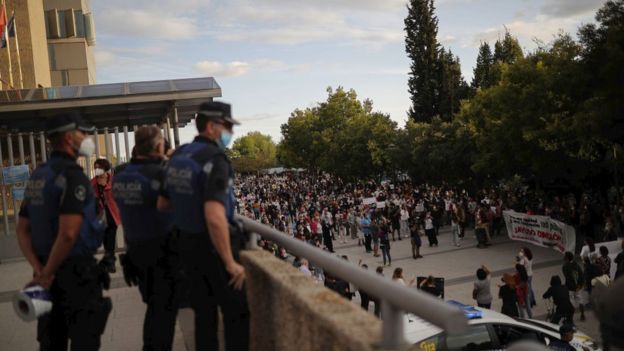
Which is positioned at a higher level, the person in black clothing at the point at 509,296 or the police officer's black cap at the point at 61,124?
the police officer's black cap at the point at 61,124

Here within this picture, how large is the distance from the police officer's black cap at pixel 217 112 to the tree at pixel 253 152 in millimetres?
138699

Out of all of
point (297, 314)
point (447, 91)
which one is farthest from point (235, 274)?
point (447, 91)

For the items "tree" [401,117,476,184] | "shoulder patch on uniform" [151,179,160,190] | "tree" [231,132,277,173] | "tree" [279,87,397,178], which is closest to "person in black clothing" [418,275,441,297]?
"shoulder patch on uniform" [151,179,160,190]

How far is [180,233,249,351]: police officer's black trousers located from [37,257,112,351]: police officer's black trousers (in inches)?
20.8

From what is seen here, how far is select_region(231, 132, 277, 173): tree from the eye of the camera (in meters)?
144

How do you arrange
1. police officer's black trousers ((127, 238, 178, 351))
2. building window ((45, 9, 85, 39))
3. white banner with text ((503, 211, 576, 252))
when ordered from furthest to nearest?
building window ((45, 9, 85, 39)) → white banner with text ((503, 211, 576, 252)) → police officer's black trousers ((127, 238, 178, 351))

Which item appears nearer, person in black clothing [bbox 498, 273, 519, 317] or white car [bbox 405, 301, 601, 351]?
white car [bbox 405, 301, 601, 351]

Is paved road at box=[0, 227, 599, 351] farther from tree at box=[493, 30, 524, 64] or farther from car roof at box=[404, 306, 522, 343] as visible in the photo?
tree at box=[493, 30, 524, 64]

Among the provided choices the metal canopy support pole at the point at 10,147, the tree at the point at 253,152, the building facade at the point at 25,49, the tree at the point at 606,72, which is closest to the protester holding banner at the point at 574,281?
the tree at the point at 606,72

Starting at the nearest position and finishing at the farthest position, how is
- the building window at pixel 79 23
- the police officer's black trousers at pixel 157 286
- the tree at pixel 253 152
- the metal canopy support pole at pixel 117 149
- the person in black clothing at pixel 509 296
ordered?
the police officer's black trousers at pixel 157 286
the person in black clothing at pixel 509 296
the metal canopy support pole at pixel 117 149
the building window at pixel 79 23
the tree at pixel 253 152

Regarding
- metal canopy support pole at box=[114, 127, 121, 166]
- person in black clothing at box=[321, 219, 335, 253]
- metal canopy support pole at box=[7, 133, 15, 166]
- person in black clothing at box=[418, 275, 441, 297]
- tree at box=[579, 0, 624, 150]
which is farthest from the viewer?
person in black clothing at box=[321, 219, 335, 253]

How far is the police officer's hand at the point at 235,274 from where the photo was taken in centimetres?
320

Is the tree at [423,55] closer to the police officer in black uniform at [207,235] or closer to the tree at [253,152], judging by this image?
the police officer in black uniform at [207,235]

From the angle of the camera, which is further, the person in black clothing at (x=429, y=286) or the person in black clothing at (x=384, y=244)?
the person in black clothing at (x=384, y=244)
